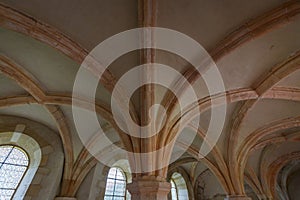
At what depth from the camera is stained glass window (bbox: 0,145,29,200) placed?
547cm

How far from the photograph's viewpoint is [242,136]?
6.20m

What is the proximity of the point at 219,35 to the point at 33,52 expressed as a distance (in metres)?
3.35

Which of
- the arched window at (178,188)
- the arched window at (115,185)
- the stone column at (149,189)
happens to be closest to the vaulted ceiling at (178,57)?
the stone column at (149,189)

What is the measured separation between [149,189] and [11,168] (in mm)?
4532

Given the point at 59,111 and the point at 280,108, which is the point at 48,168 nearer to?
the point at 59,111

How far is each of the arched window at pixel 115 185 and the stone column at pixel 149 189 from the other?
4.05 m

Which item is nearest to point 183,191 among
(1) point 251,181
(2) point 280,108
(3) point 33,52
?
(1) point 251,181

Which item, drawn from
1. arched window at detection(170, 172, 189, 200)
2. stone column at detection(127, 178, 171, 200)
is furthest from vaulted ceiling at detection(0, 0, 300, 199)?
arched window at detection(170, 172, 189, 200)

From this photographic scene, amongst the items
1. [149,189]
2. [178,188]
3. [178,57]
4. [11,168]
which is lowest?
[149,189]

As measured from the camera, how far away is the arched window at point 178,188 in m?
8.82

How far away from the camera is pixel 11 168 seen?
5.75m

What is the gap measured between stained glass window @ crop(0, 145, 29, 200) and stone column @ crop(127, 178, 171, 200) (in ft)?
13.5

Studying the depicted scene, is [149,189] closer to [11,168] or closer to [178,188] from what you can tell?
[11,168]

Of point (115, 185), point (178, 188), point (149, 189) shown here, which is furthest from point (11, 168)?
point (178, 188)
